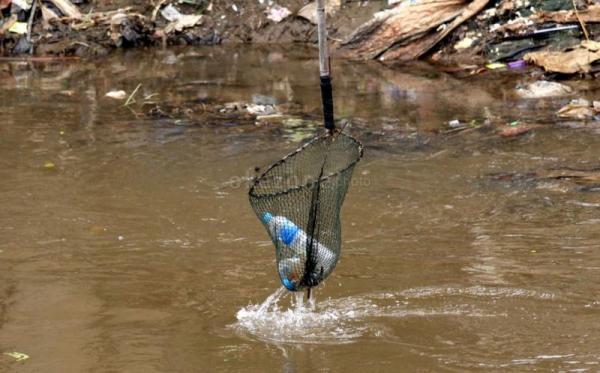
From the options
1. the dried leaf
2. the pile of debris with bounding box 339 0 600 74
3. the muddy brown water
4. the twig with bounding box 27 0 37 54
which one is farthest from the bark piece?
the twig with bounding box 27 0 37 54

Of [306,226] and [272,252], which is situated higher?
[306,226]

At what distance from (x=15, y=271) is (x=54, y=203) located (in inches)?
47.0

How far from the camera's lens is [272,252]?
5301mm

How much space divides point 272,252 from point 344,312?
955mm

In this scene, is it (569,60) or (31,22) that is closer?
(569,60)

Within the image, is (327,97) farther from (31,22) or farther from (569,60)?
(31,22)

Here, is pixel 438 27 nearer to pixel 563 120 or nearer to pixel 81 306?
pixel 563 120

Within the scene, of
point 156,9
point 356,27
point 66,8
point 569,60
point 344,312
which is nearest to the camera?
point 344,312

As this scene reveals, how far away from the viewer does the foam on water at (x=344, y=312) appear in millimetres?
4238

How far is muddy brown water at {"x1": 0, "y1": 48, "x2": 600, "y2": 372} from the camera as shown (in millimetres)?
4066

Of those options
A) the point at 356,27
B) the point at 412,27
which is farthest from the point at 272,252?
the point at 356,27

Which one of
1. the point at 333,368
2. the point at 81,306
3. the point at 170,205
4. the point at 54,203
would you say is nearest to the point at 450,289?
the point at 333,368

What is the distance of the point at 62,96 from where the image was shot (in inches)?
386

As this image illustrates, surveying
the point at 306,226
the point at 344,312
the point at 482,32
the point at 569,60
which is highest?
the point at 482,32
